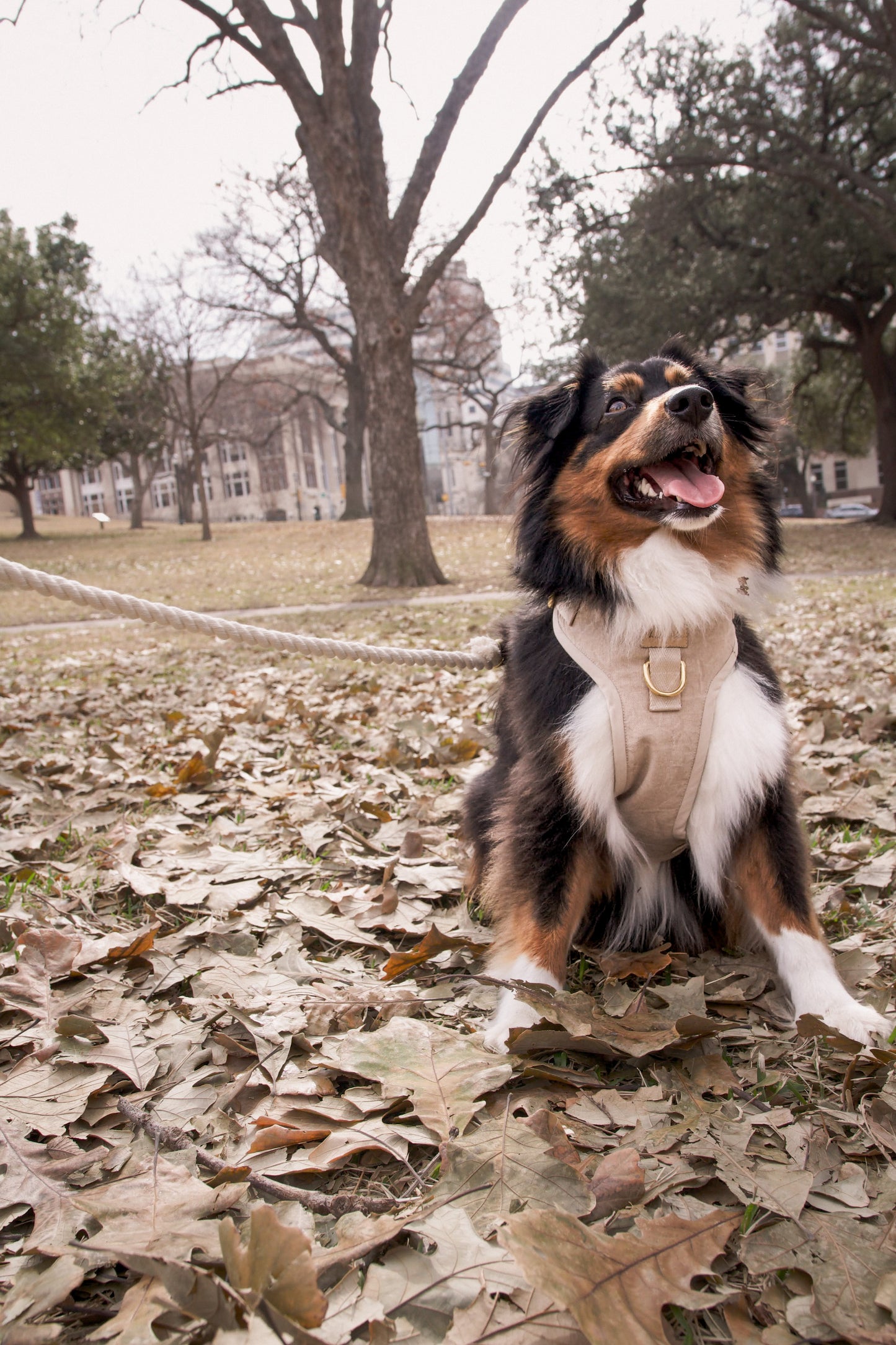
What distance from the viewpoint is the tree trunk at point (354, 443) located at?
132 ft

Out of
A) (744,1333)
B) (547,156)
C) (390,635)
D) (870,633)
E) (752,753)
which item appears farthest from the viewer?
(547,156)

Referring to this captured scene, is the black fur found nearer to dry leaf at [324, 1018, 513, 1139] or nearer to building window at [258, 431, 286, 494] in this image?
dry leaf at [324, 1018, 513, 1139]

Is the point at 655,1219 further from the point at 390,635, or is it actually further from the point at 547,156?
the point at 547,156

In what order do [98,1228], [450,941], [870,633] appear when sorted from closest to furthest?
[98,1228], [450,941], [870,633]

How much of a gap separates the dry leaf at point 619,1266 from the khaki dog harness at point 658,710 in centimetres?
110

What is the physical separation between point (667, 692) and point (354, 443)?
138 feet

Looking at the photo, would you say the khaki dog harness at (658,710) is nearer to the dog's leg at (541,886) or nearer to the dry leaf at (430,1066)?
the dog's leg at (541,886)

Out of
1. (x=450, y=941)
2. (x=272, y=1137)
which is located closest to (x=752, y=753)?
(x=450, y=941)

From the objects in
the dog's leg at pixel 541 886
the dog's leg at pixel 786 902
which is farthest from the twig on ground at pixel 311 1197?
the dog's leg at pixel 786 902

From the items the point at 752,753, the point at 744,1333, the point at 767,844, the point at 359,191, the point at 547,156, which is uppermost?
the point at 547,156

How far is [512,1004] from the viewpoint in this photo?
87.0 inches

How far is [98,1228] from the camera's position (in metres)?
1.58

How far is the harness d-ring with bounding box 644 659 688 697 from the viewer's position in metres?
2.38

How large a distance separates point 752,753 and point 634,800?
1.11 feet
